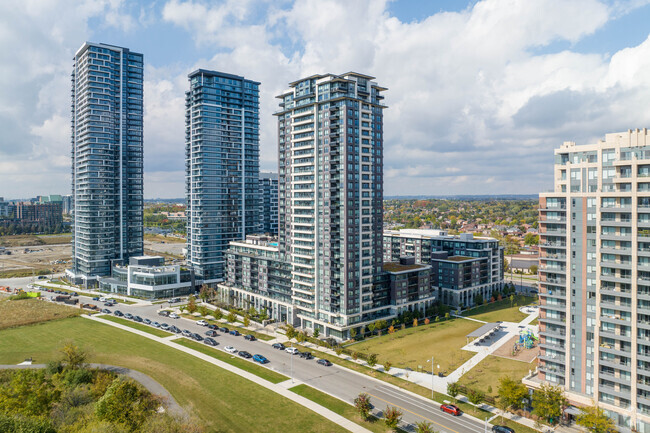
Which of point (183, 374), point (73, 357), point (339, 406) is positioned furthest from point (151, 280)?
point (339, 406)

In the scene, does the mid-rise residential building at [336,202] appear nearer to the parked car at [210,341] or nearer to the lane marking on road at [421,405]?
the parked car at [210,341]

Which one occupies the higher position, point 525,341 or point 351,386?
point 525,341

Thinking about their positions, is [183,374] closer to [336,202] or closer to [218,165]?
[336,202]

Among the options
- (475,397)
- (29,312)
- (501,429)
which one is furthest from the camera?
(29,312)

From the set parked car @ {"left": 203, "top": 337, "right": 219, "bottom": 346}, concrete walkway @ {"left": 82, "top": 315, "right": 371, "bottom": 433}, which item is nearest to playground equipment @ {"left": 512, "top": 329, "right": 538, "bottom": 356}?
concrete walkway @ {"left": 82, "top": 315, "right": 371, "bottom": 433}

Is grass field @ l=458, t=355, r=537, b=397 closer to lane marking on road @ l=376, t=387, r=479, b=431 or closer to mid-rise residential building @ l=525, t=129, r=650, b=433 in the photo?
mid-rise residential building @ l=525, t=129, r=650, b=433

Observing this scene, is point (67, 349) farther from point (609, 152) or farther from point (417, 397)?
point (609, 152)

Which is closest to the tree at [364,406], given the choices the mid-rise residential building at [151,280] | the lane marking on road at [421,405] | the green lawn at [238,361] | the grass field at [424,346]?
the lane marking on road at [421,405]
